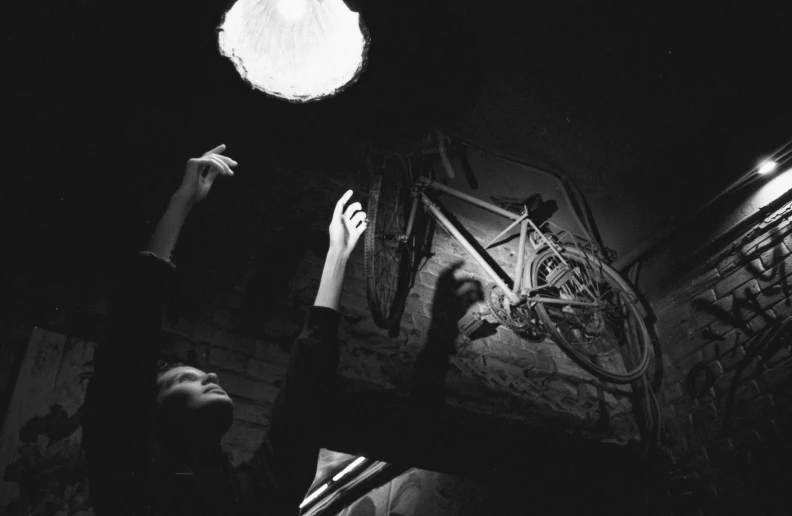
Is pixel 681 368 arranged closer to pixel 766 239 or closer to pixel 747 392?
pixel 747 392

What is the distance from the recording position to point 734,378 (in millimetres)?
3549

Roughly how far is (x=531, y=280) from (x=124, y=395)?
10.6 feet

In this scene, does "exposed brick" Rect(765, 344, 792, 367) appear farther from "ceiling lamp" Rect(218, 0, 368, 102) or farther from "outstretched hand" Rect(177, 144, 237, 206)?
"outstretched hand" Rect(177, 144, 237, 206)

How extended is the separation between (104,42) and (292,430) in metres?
3.16

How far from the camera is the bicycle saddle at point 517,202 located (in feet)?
13.5

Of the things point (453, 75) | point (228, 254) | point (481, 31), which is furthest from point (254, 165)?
point (481, 31)

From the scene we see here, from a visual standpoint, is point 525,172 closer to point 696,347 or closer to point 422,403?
point 696,347

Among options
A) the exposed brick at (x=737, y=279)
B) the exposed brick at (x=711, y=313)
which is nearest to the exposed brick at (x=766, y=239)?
the exposed brick at (x=737, y=279)

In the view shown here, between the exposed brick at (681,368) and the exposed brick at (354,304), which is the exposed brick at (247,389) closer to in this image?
the exposed brick at (354,304)

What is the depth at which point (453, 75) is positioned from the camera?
3.65 meters

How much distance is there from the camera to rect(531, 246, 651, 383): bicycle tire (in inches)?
152

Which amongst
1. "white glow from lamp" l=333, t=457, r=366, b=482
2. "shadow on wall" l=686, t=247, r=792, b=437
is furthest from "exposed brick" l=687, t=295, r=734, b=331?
"white glow from lamp" l=333, t=457, r=366, b=482

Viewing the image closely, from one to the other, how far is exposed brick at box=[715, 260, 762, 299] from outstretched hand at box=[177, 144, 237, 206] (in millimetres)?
3830

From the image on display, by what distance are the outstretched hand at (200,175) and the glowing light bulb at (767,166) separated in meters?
3.94
